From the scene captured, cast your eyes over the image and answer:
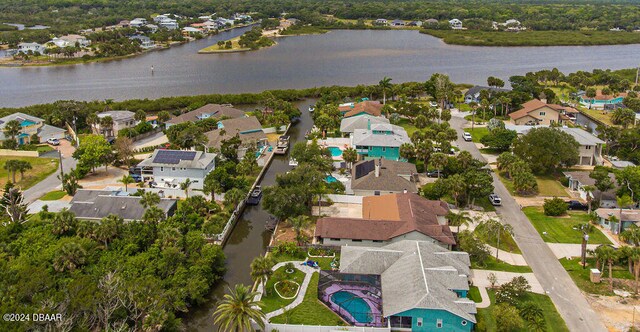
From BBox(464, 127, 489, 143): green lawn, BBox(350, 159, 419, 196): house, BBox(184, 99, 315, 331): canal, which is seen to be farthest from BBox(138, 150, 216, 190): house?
BBox(464, 127, 489, 143): green lawn

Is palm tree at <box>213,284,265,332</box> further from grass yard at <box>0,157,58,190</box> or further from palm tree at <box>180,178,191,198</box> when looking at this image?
grass yard at <box>0,157,58,190</box>

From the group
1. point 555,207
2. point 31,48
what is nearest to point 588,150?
point 555,207

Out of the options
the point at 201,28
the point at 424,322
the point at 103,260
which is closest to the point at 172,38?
the point at 201,28

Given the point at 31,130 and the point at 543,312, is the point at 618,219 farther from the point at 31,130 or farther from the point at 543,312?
the point at 31,130

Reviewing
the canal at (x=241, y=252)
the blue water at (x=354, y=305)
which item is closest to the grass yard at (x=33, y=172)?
the canal at (x=241, y=252)

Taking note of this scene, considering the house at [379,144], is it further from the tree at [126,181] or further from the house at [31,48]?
the house at [31,48]

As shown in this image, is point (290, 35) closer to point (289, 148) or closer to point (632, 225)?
point (289, 148)
